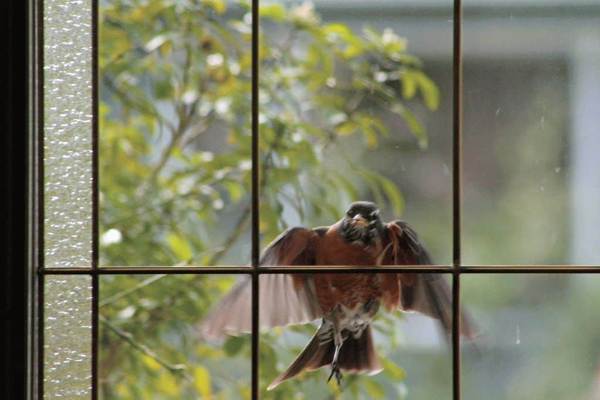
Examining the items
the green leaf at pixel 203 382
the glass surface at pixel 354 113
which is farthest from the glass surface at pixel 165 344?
the glass surface at pixel 354 113

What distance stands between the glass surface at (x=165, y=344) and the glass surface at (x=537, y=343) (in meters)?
0.49

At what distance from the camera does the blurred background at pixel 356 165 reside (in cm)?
122

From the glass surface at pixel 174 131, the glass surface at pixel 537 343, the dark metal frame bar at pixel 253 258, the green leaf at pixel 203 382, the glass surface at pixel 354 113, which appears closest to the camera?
the dark metal frame bar at pixel 253 258

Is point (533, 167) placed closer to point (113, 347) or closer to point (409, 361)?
point (409, 361)

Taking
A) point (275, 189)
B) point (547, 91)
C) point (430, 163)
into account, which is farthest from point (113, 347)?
point (547, 91)

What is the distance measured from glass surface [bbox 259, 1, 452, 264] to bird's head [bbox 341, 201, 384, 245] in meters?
0.16

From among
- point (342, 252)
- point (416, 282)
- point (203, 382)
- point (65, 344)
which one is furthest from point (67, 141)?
point (203, 382)

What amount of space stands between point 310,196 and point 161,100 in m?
0.49

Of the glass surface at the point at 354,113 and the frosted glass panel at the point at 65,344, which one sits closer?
the frosted glass panel at the point at 65,344

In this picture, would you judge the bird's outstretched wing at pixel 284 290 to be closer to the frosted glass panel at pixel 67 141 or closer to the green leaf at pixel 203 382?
the frosted glass panel at pixel 67 141

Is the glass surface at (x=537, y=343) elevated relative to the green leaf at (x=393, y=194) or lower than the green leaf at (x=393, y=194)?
lower

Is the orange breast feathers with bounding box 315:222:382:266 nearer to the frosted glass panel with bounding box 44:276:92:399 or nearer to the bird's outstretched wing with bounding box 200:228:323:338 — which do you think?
the bird's outstretched wing with bounding box 200:228:323:338

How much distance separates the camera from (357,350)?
107cm

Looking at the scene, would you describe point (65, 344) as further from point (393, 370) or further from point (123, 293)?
point (393, 370)
